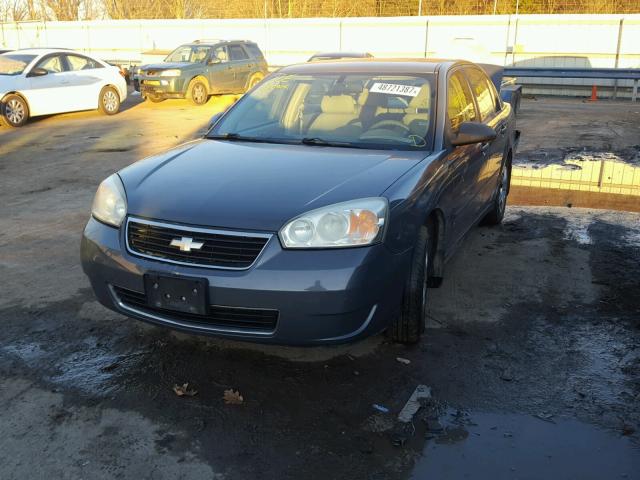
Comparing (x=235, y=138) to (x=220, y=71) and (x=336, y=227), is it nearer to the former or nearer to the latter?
(x=336, y=227)

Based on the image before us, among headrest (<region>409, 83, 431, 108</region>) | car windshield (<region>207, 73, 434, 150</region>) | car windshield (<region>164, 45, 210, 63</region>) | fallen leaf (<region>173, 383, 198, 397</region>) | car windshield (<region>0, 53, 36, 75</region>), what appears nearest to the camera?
fallen leaf (<region>173, 383, 198, 397</region>)

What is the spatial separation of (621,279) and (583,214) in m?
2.08

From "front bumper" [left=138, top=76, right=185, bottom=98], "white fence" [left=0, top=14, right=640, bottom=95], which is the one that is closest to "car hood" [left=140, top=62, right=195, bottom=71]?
"front bumper" [left=138, top=76, right=185, bottom=98]

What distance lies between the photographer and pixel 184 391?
3.30 meters

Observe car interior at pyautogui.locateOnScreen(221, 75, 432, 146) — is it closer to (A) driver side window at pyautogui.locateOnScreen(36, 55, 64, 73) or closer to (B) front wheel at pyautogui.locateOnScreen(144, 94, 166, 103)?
(A) driver side window at pyautogui.locateOnScreen(36, 55, 64, 73)

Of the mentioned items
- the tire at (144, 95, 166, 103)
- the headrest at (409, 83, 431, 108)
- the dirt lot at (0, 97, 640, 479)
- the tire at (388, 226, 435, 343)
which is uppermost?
the headrest at (409, 83, 431, 108)

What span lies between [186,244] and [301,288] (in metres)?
0.63

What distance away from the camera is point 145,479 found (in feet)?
8.75

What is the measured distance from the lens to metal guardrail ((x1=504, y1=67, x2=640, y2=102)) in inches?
742

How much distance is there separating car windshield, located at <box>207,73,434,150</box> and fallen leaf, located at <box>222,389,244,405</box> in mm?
1769

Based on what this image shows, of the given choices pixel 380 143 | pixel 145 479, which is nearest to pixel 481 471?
pixel 145 479

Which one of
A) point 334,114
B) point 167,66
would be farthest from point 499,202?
point 167,66

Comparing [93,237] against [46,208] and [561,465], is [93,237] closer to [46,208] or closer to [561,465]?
[561,465]

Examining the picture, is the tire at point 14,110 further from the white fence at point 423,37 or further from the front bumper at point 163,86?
the white fence at point 423,37
